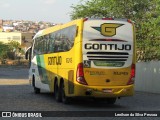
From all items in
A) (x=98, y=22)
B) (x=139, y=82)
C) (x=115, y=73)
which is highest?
(x=98, y=22)

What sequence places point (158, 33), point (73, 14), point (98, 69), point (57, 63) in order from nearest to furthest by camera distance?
point (98, 69) → point (57, 63) → point (158, 33) → point (73, 14)

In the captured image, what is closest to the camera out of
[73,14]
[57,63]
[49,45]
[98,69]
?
[98,69]

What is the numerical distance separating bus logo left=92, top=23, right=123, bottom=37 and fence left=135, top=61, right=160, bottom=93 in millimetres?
10095

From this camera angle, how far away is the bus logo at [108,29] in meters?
18.9

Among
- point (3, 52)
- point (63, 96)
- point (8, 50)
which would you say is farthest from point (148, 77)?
point (8, 50)

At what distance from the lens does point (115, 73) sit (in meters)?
18.8

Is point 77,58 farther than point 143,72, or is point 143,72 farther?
point 143,72

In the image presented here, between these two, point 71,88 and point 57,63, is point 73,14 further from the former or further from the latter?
point 71,88

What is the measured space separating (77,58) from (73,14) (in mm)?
18913

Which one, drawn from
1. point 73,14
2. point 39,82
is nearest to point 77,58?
point 39,82

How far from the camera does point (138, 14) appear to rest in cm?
3534

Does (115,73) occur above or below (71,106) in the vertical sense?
above

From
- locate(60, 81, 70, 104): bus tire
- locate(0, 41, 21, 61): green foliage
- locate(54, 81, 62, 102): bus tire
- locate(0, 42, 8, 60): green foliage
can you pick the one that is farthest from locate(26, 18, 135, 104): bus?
locate(0, 42, 8, 60): green foliage

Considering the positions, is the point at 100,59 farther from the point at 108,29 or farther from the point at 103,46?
the point at 108,29
